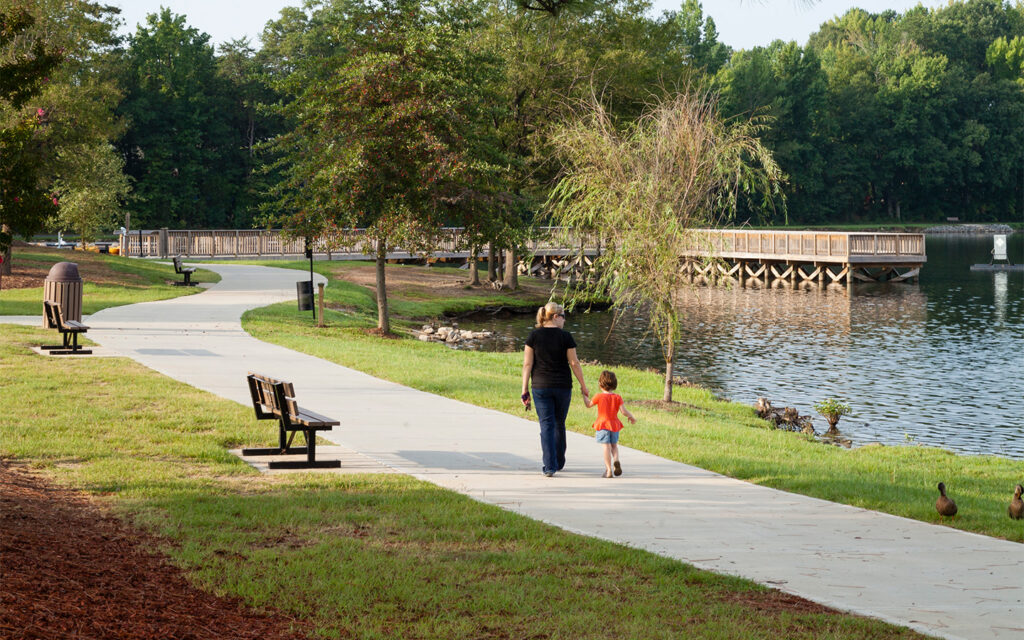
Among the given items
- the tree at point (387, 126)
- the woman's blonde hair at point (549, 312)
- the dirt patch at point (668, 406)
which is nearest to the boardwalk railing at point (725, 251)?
the tree at point (387, 126)

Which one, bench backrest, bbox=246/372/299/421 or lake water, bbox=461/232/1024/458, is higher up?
bench backrest, bbox=246/372/299/421

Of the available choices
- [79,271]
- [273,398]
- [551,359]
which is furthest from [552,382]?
[79,271]

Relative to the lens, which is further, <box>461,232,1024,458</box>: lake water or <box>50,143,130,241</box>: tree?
<box>50,143,130,241</box>: tree

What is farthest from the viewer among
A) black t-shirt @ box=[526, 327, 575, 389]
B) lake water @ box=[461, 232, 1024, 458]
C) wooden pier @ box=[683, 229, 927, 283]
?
wooden pier @ box=[683, 229, 927, 283]

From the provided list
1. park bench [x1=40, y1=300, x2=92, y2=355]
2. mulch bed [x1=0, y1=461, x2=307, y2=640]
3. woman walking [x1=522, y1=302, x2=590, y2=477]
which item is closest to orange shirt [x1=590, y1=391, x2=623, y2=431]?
woman walking [x1=522, y1=302, x2=590, y2=477]

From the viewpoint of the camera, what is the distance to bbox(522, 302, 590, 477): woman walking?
10.6 m

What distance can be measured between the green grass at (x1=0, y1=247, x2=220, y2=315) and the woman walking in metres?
20.1

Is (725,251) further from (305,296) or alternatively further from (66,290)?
(66,290)

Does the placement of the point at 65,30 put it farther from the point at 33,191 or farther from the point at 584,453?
the point at 584,453

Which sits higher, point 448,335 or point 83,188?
point 83,188

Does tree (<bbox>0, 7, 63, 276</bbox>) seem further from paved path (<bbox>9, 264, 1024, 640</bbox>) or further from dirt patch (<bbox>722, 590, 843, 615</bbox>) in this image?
dirt patch (<bbox>722, 590, 843, 615</bbox>)

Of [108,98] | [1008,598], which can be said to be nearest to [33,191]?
[1008,598]

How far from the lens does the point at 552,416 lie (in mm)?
10578

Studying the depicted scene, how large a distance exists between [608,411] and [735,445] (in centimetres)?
369
